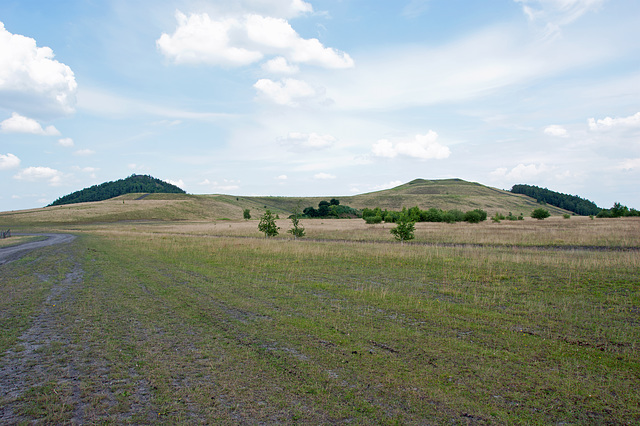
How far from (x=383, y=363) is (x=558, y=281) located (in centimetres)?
1077

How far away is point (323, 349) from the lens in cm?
688

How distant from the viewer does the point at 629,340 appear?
7.40 metres

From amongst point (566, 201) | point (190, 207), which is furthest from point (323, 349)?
point (566, 201)

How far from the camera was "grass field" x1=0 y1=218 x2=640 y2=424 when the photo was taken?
478 cm

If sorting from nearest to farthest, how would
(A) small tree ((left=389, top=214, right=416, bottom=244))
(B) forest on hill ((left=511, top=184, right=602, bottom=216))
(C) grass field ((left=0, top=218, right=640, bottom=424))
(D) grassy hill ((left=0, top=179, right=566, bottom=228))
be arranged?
(C) grass field ((left=0, top=218, right=640, bottom=424))
(A) small tree ((left=389, top=214, right=416, bottom=244))
(D) grassy hill ((left=0, top=179, right=566, bottom=228))
(B) forest on hill ((left=511, top=184, right=602, bottom=216))

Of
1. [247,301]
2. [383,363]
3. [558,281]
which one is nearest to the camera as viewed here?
[383,363]

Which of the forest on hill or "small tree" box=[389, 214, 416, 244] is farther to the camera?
the forest on hill

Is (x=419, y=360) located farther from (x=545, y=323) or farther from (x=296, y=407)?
(x=545, y=323)

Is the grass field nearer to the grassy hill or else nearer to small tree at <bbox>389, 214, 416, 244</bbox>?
small tree at <bbox>389, 214, 416, 244</bbox>

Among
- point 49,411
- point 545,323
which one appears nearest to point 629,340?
point 545,323

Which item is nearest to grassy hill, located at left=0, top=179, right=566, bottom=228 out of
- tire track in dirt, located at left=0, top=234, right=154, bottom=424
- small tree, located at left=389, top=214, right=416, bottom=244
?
small tree, located at left=389, top=214, right=416, bottom=244

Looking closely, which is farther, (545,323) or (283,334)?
(545,323)

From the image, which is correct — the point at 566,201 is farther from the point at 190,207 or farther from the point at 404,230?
the point at 404,230

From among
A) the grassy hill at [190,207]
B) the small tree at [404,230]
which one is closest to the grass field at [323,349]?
the small tree at [404,230]
